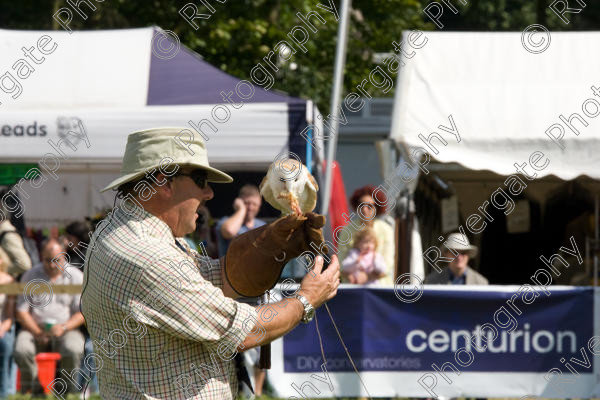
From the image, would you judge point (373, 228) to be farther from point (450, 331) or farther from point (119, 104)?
point (119, 104)

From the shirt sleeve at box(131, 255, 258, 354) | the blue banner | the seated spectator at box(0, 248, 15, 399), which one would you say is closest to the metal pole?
the blue banner

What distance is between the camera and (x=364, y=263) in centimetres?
739

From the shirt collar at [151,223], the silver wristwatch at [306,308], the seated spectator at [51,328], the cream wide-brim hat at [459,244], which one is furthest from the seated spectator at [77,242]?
the silver wristwatch at [306,308]

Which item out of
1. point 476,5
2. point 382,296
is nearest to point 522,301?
point 382,296

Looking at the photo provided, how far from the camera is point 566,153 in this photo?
289 inches

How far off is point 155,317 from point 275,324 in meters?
0.36

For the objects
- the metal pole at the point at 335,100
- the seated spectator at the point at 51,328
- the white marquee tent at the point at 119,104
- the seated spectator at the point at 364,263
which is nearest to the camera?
the seated spectator at the point at 51,328

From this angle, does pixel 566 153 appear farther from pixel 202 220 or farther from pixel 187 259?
pixel 187 259

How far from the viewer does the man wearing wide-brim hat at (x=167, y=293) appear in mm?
2742

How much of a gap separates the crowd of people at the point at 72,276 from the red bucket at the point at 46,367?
0.20 feet

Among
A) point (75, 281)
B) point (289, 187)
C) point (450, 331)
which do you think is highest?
point (289, 187)

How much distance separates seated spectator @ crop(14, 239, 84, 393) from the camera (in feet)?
23.8

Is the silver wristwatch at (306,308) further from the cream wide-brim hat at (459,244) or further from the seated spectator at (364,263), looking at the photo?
the cream wide-brim hat at (459,244)

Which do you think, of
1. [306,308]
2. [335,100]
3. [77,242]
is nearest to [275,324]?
[306,308]
